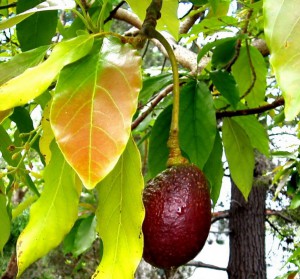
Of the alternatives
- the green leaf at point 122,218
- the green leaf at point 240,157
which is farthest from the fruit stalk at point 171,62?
the green leaf at point 240,157

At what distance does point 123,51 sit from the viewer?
2.50ft

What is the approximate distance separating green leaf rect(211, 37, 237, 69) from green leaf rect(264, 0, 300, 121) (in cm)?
98

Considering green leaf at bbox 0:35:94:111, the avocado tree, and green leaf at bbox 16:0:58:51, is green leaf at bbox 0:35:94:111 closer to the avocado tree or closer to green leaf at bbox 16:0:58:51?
the avocado tree

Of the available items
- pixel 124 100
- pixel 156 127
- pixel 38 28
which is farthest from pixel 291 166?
pixel 124 100

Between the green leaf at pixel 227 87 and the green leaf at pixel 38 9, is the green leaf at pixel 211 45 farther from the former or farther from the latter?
the green leaf at pixel 38 9

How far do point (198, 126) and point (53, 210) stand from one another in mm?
480

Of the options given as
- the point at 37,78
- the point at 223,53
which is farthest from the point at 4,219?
the point at 223,53

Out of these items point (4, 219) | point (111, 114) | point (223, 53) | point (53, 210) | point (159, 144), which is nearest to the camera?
point (111, 114)

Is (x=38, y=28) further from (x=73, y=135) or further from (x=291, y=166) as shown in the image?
(x=291, y=166)

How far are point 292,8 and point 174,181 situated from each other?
345 mm

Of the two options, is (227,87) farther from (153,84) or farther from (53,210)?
(53,210)

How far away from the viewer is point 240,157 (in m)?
1.51

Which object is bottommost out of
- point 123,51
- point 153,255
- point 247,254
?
point 153,255

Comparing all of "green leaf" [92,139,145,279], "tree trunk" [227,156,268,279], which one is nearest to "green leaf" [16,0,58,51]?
"green leaf" [92,139,145,279]
